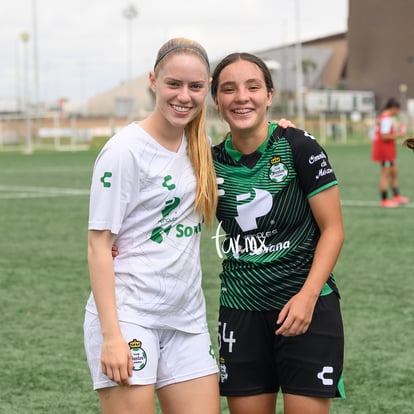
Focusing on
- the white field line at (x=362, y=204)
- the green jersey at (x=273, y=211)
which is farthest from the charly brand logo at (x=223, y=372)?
the white field line at (x=362, y=204)

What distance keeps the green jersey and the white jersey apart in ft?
0.78

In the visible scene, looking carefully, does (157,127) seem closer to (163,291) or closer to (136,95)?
(163,291)

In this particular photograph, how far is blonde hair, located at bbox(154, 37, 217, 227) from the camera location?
3.39 metres

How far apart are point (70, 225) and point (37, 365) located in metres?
7.62

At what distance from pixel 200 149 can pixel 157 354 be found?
79 centimetres

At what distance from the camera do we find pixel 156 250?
3.39m

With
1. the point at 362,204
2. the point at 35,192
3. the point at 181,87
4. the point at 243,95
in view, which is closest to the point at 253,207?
the point at 243,95

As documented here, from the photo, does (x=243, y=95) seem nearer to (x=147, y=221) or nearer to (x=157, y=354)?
(x=147, y=221)

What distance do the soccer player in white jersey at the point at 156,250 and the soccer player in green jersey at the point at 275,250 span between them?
0.55 ft

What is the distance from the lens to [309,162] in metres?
3.53

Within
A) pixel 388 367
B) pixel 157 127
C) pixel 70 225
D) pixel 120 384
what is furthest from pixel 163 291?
pixel 70 225

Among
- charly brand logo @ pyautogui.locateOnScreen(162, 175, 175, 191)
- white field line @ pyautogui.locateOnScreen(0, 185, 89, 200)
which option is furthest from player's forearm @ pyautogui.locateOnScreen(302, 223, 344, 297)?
white field line @ pyautogui.locateOnScreen(0, 185, 89, 200)

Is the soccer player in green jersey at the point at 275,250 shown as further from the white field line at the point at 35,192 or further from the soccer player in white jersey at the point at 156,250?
the white field line at the point at 35,192

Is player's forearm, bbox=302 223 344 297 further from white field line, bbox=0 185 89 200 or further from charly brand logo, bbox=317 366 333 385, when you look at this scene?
white field line, bbox=0 185 89 200
